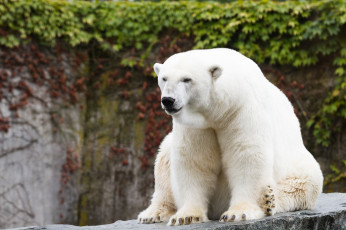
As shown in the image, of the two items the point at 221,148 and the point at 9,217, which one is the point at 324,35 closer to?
the point at 221,148

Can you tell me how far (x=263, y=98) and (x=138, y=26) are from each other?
5.50m

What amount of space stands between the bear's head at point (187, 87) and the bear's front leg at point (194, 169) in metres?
0.17

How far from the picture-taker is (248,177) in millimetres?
3463

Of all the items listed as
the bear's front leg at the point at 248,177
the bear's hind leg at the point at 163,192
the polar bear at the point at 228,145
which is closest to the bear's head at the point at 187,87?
the polar bear at the point at 228,145

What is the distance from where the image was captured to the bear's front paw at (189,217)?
3508 millimetres

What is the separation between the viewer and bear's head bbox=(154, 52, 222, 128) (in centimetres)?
321

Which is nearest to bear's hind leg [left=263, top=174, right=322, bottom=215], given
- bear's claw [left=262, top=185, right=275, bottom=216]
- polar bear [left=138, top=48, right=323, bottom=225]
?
polar bear [left=138, top=48, right=323, bottom=225]

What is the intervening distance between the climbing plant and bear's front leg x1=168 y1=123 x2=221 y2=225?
461cm

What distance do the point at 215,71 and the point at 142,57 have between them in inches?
219

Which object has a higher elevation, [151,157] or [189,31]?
[189,31]

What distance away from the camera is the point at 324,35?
7773mm

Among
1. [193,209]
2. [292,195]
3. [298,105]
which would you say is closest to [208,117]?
[193,209]

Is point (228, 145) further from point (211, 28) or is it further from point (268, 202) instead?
point (211, 28)

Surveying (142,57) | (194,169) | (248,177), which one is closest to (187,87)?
(194,169)
